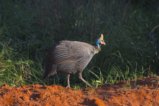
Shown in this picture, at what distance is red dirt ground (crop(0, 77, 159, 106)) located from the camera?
21.1ft

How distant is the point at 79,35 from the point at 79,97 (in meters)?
3.72

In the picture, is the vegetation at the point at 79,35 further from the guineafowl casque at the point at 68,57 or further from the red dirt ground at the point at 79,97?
the red dirt ground at the point at 79,97

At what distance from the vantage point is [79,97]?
21.6 ft

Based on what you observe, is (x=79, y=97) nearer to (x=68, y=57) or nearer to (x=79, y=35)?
(x=68, y=57)

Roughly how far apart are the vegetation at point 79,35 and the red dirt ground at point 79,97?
123 cm

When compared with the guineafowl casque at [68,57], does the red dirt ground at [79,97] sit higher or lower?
lower

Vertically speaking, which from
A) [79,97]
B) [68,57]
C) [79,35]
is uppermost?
[79,35]

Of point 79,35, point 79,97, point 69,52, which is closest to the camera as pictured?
point 79,97

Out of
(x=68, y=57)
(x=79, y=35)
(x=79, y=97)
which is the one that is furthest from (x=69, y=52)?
(x=79, y=35)

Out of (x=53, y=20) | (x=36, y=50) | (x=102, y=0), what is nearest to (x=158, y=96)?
(x=36, y=50)

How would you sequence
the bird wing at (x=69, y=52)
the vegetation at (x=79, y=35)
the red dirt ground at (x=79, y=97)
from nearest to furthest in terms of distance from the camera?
the red dirt ground at (x=79, y=97) < the bird wing at (x=69, y=52) < the vegetation at (x=79, y=35)

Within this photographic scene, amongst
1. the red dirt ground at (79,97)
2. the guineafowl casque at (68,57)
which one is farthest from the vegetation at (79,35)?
the red dirt ground at (79,97)

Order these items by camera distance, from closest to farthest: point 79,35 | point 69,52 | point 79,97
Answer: point 79,97 → point 69,52 → point 79,35

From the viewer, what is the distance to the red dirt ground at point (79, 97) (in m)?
6.42
